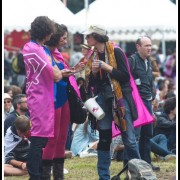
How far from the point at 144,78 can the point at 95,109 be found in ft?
5.58

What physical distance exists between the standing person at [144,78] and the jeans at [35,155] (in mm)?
2214

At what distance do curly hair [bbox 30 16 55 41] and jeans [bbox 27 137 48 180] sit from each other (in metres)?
1.07

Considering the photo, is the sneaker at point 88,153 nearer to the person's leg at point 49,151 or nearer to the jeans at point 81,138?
the jeans at point 81,138

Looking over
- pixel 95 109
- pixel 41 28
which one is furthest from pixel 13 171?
pixel 41 28

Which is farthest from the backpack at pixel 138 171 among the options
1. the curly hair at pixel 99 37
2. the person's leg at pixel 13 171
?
the person's leg at pixel 13 171

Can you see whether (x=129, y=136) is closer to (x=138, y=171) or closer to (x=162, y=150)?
(x=138, y=171)

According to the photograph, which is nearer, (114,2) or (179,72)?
(179,72)

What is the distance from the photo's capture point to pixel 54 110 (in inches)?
320

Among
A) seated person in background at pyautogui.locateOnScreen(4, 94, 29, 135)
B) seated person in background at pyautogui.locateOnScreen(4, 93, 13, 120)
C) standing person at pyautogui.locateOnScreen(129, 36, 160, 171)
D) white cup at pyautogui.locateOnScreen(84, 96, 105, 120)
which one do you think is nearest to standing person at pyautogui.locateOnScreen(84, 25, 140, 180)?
white cup at pyautogui.locateOnScreen(84, 96, 105, 120)

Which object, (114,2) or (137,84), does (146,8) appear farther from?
(137,84)

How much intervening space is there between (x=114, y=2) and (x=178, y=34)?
12.5 meters

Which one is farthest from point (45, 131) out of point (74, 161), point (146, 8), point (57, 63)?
point (146, 8)

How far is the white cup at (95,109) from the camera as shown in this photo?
334 inches

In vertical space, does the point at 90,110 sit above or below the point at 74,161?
above
